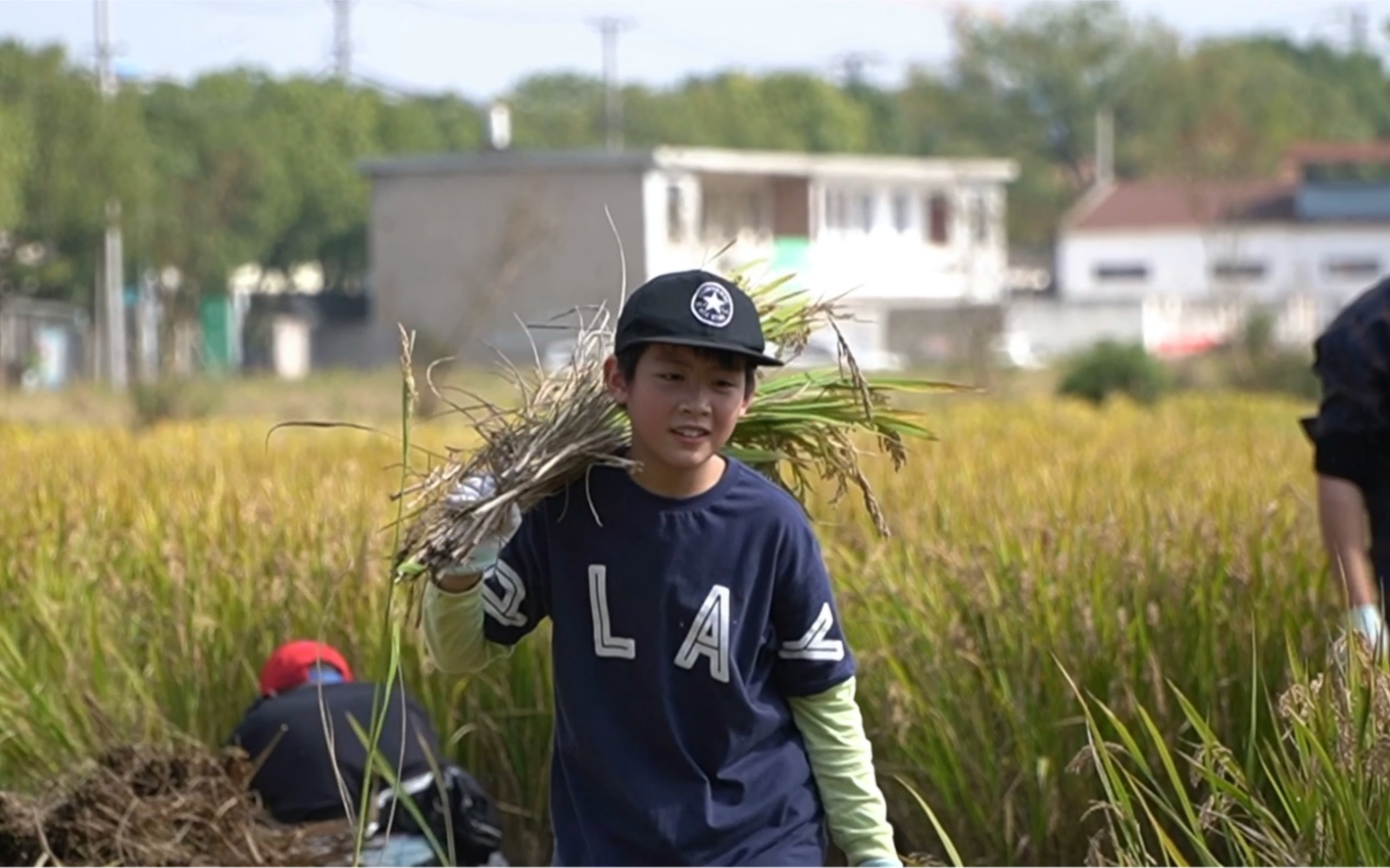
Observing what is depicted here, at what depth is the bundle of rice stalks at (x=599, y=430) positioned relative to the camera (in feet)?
12.8

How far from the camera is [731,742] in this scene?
385cm

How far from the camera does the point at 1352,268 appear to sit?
80500mm

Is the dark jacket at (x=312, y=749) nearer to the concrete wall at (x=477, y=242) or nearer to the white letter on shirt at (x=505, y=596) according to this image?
the white letter on shirt at (x=505, y=596)

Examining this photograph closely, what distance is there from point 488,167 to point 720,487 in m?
54.3

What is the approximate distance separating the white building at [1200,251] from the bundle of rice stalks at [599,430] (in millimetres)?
67901

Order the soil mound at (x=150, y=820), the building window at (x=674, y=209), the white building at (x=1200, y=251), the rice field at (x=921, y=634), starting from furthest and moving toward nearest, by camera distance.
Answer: the white building at (x=1200, y=251) < the building window at (x=674, y=209) < the rice field at (x=921, y=634) < the soil mound at (x=150, y=820)

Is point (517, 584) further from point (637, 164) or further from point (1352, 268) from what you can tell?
point (1352, 268)

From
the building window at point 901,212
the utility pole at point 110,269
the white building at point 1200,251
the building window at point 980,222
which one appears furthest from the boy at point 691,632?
the white building at point 1200,251

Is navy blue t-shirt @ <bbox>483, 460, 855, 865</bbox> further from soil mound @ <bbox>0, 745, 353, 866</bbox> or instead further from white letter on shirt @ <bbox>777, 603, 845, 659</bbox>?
soil mound @ <bbox>0, 745, 353, 866</bbox>

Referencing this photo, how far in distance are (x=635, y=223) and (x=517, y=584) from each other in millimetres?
53637

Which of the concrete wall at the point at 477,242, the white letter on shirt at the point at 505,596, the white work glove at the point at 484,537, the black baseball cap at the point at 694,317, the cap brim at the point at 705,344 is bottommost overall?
the concrete wall at the point at 477,242

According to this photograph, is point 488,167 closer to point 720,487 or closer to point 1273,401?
point 1273,401

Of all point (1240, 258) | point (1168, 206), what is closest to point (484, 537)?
point (1240, 258)

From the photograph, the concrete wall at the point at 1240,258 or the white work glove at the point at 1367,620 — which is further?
the concrete wall at the point at 1240,258
